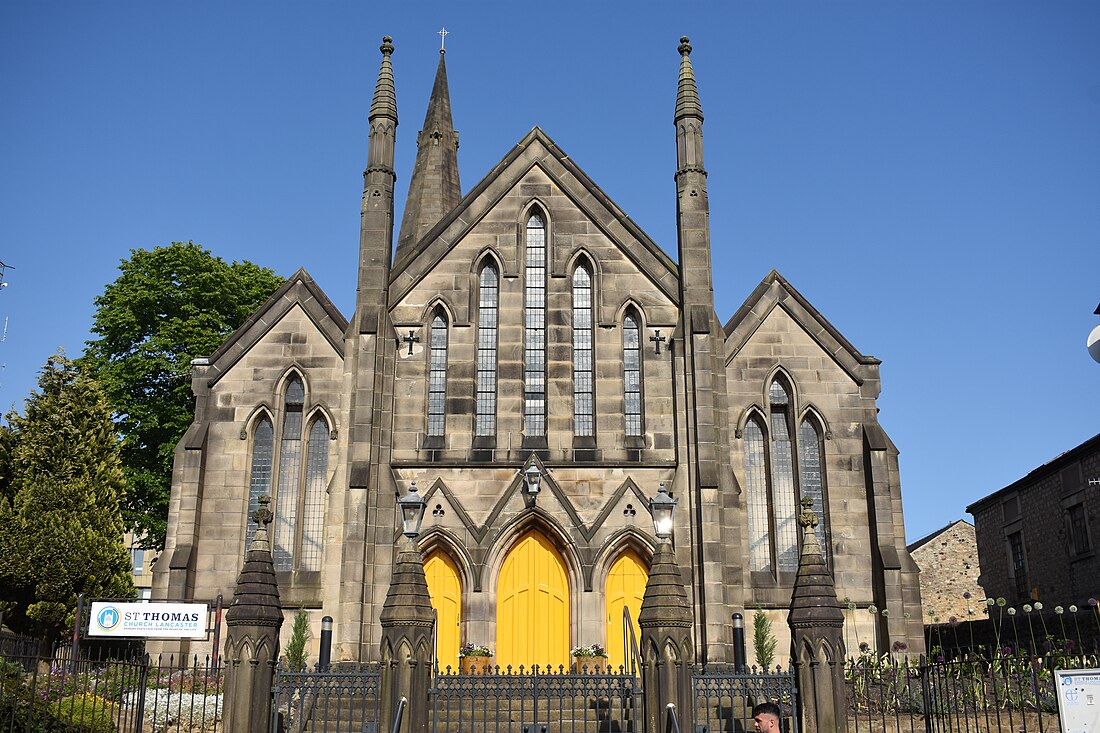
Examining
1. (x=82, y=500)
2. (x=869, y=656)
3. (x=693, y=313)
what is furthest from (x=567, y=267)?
(x=82, y=500)

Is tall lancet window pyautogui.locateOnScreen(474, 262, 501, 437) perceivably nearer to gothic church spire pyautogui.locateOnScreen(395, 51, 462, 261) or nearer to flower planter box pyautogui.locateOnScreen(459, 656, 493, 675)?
flower planter box pyautogui.locateOnScreen(459, 656, 493, 675)

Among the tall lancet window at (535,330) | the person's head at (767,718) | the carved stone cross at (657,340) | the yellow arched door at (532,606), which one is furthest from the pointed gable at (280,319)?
the person's head at (767,718)

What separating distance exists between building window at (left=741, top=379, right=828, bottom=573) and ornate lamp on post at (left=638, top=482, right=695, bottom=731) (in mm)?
9703

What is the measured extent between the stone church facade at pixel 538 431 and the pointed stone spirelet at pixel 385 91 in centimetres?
6

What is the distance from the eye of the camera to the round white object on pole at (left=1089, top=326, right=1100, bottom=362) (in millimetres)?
8859

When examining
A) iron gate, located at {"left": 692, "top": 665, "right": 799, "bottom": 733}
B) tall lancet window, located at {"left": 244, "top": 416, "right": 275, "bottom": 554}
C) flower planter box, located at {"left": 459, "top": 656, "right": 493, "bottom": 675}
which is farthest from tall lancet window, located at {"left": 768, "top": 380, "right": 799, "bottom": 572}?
tall lancet window, located at {"left": 244, "top": 416, "right": 275, "bottom": 554}

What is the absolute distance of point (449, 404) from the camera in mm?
24359

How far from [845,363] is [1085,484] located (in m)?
12.0

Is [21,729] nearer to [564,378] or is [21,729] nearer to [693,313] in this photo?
[564,378]

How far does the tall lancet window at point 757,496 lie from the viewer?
25062 millimetres

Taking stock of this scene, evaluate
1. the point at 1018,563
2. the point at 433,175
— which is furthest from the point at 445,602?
the point at 1018,563

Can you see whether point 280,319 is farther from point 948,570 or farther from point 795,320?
point 948,570

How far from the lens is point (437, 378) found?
24766 millimetres

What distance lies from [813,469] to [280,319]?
1352cm
